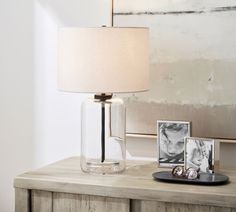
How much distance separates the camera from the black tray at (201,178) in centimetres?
188

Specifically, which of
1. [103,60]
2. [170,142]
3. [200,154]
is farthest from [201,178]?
[103,60]

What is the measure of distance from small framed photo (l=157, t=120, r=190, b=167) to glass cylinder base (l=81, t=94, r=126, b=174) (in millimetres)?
163

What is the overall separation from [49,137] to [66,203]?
26.8 inches

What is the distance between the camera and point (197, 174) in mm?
1943

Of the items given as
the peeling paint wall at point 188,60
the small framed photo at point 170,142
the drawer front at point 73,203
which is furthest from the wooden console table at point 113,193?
the peeling paint wall at point 188,60

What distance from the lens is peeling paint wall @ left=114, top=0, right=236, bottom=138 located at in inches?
87.3

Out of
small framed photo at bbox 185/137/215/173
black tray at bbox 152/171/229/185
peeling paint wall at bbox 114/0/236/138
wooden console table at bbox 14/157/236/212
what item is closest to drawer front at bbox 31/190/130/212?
wooden console table at bbox 14/157/236/212

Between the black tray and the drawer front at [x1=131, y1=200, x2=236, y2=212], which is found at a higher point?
the black tray

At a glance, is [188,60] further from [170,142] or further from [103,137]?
[103,137]

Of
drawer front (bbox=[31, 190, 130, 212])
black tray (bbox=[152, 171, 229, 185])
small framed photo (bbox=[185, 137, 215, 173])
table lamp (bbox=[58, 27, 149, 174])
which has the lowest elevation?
drawer front (bbox=[31, 190, 130, 212])

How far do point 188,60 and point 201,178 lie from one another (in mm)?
575

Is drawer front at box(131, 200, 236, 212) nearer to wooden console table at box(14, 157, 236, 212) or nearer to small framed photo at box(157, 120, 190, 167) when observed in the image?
wooden console table at box(14, 157, 236, 212)

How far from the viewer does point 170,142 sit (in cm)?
218

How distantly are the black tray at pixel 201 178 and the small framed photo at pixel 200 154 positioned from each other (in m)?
0.05
